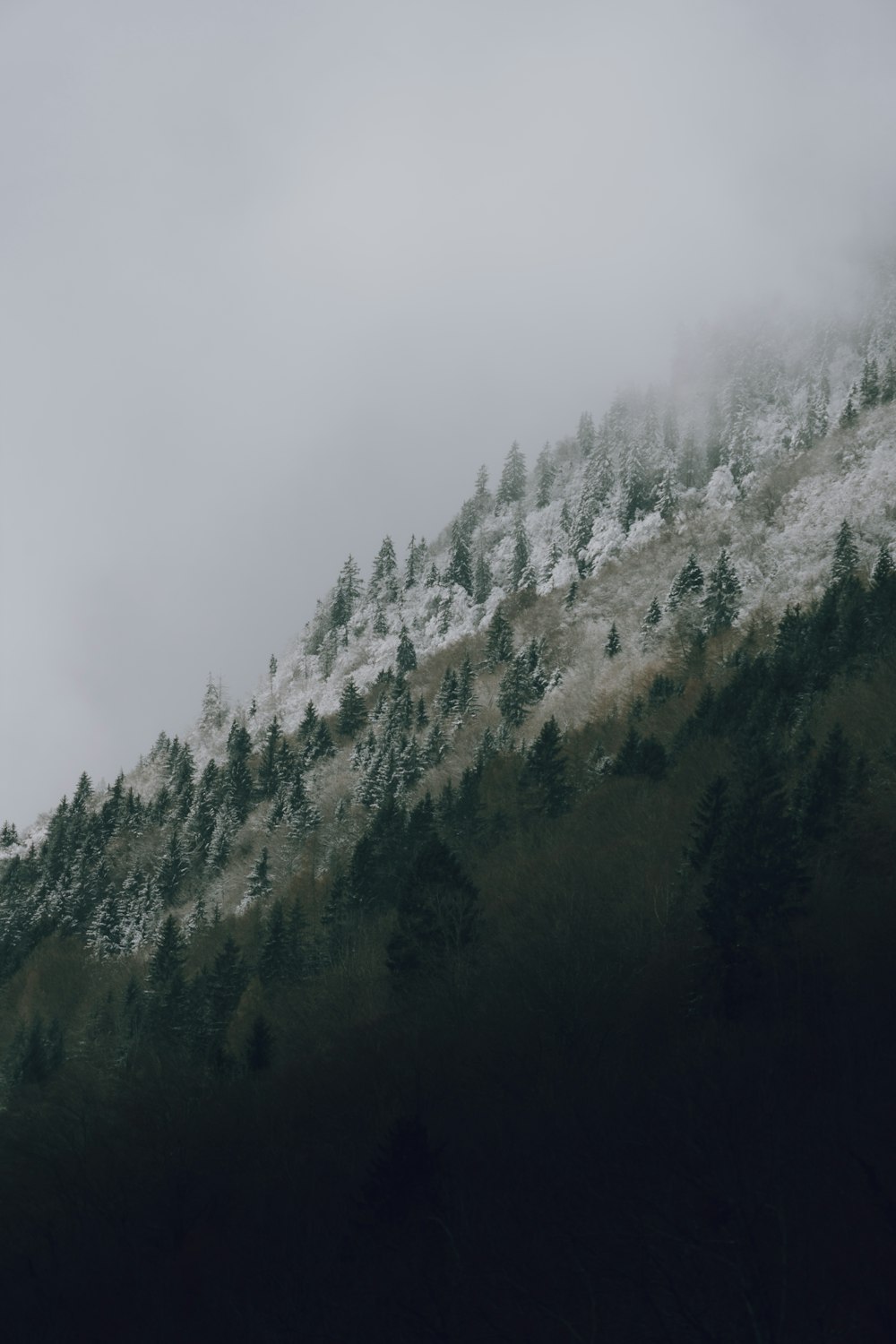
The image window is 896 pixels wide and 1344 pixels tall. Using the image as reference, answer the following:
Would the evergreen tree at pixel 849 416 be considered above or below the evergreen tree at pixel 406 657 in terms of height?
below

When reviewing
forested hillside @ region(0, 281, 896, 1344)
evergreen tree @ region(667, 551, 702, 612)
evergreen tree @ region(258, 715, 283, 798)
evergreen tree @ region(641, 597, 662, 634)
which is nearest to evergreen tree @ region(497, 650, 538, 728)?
forested hillside @ region(0, 281, 896, 1344)

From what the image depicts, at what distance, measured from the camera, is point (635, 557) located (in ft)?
516

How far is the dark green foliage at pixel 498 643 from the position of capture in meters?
148

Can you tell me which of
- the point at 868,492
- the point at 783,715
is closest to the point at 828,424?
the point at 868,492

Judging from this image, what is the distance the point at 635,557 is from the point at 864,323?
89500 millimetres

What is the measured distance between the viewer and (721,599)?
→ 122 m

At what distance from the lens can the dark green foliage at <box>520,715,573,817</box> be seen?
7380 cm

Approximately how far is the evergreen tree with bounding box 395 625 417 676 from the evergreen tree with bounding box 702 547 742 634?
59.2 metres

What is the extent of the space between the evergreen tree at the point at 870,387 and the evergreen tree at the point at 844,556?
43384 millimetres

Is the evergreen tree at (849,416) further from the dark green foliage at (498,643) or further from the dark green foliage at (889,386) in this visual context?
the dark green foliage at (498,643)

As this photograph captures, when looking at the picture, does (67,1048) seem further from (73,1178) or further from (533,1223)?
(533,1223)

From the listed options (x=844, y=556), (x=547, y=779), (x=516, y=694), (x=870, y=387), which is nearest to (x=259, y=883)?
(x=547, y=779)

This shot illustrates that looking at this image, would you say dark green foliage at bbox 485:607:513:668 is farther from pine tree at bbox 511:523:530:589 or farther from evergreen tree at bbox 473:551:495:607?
evergreen tree at bbox 473:551:495:607

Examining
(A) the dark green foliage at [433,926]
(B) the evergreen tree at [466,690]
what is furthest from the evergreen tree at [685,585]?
(A) the dark green foliage at [433,926]
